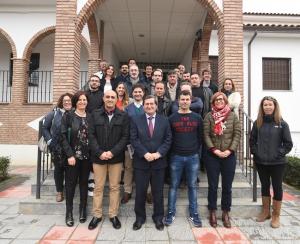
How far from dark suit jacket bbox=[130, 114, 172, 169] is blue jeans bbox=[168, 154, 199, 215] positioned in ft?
0.64

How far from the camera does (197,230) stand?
14.9 feet

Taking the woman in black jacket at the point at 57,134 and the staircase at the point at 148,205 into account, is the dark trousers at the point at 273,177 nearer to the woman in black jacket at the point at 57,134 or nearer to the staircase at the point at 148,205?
the staircase at the point at 148,205

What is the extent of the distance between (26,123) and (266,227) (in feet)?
30.0

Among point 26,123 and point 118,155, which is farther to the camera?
point 26,123

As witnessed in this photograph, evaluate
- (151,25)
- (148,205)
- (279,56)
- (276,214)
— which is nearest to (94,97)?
(148,205)

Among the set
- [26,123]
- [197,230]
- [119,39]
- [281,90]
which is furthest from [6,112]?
[281,90]

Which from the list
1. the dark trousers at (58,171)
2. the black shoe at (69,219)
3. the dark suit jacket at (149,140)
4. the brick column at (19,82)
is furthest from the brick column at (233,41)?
the brick column at (19,82)

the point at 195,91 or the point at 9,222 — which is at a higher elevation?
the point at 195,91

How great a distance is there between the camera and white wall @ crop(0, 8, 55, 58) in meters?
11.7

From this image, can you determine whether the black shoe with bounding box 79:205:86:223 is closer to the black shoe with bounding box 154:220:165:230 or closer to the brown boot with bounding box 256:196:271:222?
the black shoe with bounding box 154:220:165:230

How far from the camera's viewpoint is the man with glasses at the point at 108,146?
4.48m

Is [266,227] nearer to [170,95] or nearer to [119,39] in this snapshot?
[170,95]

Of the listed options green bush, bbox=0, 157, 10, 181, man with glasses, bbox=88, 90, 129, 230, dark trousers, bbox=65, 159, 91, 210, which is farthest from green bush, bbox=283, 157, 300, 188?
green bush, bbox=0, 157, 10, 181

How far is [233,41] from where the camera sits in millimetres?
6941
